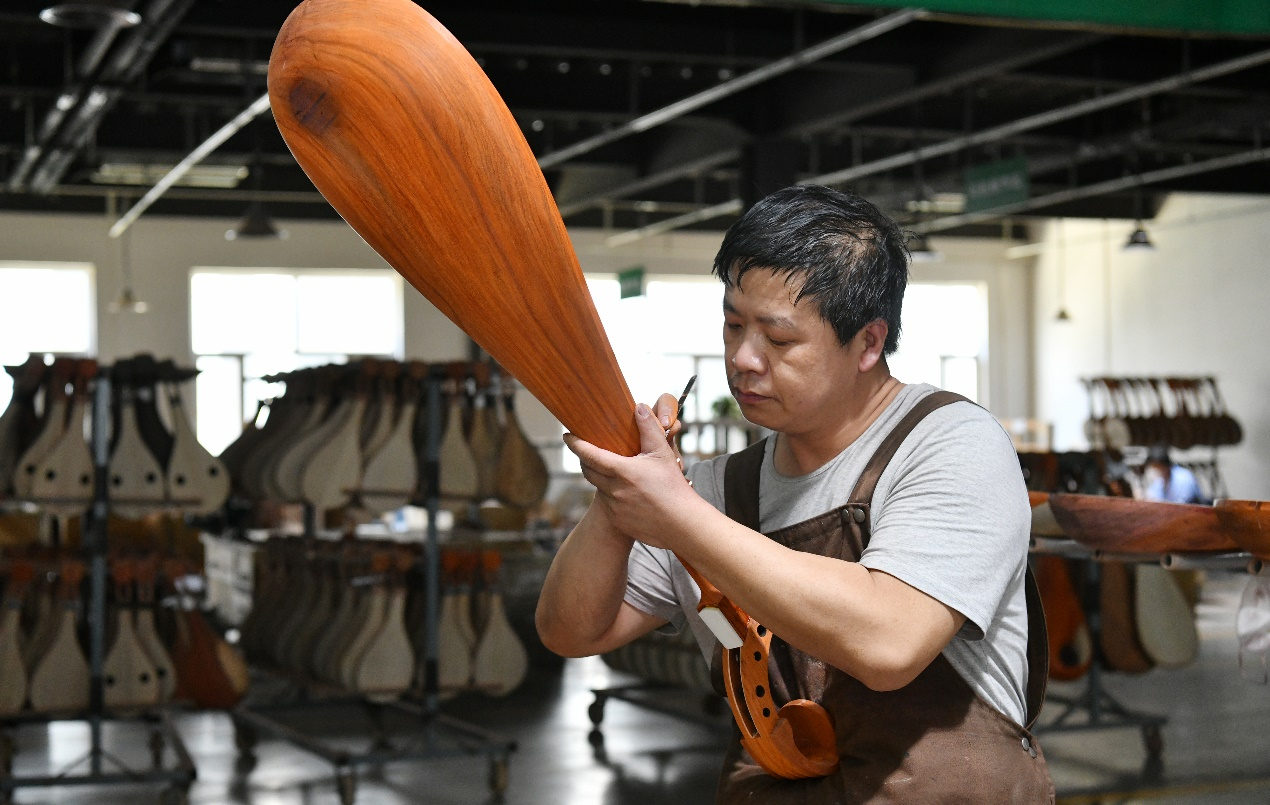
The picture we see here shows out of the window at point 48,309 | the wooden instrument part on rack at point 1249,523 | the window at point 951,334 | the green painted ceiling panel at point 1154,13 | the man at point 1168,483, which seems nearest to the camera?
the wooden instrument part on rack at point 1249,523

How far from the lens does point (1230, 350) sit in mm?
17625

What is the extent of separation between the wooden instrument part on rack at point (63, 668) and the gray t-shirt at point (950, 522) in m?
4.34

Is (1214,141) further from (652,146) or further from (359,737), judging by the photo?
(359,737)

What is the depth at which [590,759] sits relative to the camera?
618cm

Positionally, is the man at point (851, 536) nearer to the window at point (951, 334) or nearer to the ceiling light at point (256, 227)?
the ceiling light at point (256, 227)

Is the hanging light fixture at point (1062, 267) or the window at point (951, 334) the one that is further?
the window at point (951, 334)

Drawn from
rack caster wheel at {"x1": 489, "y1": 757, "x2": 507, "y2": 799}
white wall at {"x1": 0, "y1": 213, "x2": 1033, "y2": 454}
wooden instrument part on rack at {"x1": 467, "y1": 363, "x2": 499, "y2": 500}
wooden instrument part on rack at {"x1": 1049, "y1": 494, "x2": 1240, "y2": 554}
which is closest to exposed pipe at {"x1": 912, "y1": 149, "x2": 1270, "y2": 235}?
white wall at {"x1": 0, "y1": 213, "x2": 1033, "y2": 454}

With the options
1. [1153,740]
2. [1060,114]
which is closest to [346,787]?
[1153,740]

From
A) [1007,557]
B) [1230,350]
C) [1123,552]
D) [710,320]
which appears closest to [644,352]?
[710,320]

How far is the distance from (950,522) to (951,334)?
21.0 m

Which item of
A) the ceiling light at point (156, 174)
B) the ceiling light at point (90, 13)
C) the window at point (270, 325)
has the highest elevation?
the ceiling light at point (156, 174)

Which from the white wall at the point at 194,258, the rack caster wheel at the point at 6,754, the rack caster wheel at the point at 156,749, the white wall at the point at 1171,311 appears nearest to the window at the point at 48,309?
the white wall at the point at 194,258

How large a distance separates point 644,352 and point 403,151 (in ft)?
62.5

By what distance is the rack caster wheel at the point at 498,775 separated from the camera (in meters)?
5.50
